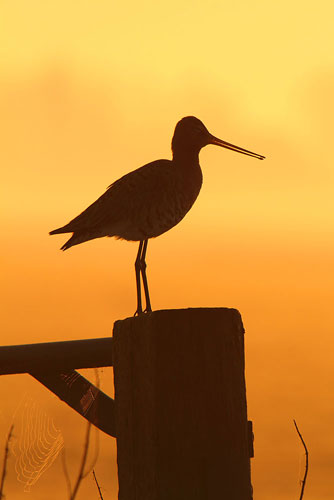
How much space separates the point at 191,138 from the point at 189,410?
6.35 metres

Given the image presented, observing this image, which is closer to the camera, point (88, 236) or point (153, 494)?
point (153, 494)

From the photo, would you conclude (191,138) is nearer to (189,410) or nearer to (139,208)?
(139,208)

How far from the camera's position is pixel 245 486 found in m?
3.15

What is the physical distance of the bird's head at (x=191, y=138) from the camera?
30.0ft

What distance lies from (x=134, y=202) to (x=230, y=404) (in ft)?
16.9

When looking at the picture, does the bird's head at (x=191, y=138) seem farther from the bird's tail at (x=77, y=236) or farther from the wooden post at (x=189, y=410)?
the wooden post at (x=189, y=410)

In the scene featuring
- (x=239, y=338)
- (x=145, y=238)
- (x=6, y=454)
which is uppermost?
(x=145, y=238)

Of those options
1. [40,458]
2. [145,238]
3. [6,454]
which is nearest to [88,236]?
[145,238]

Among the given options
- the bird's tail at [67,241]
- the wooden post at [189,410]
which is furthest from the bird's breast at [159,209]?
the wooden post at [189,410]

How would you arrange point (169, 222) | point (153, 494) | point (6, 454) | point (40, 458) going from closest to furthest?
A: point (153, 494) < point (6, 454) < point (40, 458) < point (169, 222)

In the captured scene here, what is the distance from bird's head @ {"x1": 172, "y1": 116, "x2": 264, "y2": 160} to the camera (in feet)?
30.0

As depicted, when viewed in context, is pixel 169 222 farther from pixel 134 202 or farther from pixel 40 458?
pixel 40 458

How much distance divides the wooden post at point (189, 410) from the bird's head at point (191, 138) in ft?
20.0

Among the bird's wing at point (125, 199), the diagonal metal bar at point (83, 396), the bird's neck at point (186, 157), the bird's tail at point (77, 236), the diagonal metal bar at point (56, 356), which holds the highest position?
the bird's neck at point (186, 157)
